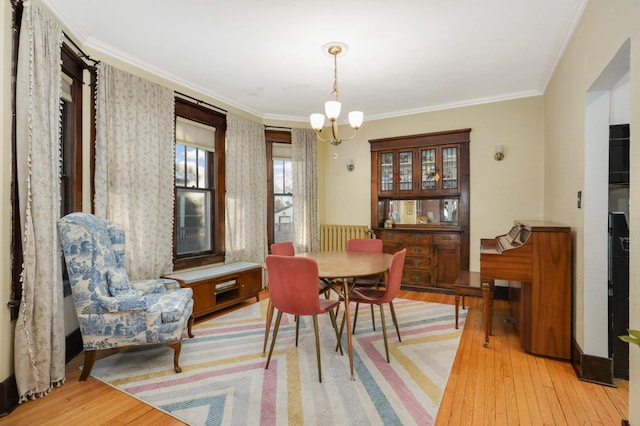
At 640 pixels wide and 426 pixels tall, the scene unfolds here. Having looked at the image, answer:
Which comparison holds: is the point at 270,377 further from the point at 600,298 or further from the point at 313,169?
the point at 313,169

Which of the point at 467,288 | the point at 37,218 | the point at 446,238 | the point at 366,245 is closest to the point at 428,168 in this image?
the point at 446,238

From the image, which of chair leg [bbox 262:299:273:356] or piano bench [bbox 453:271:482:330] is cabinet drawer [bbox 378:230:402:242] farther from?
chair leg [bbox 262:299:273:356]

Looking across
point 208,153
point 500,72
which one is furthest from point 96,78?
point 500,72

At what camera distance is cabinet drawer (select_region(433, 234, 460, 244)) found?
4.54 meters

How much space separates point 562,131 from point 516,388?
2.38 metres

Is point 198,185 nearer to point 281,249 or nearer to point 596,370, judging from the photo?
point 281,249

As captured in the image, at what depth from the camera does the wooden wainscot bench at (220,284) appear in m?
3.40

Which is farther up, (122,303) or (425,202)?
(425,202)

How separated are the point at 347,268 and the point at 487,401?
Answer: 4.11 feet

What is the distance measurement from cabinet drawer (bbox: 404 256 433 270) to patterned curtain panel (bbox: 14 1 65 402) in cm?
408

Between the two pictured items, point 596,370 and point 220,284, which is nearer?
point 596,370

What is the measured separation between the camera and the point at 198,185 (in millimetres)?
4203

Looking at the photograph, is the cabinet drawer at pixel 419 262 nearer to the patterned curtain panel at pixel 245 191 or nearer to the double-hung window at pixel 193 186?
the patterned curtain panel at pixel 245 191

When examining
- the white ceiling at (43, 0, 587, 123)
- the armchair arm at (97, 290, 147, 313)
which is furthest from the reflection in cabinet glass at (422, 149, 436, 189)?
the armchair arm at (97, 290, 147, 313)
